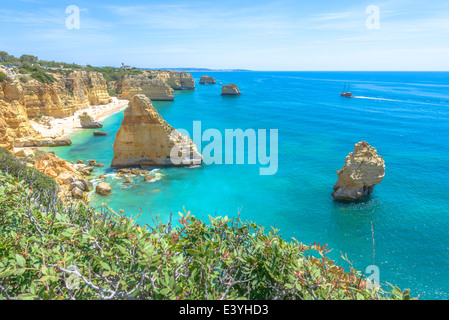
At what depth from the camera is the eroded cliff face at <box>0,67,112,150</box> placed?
30.7 metres

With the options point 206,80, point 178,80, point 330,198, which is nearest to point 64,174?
point 330,198

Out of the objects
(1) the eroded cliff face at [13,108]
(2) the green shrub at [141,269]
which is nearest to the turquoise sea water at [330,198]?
(2) the green shrub at [141,269]

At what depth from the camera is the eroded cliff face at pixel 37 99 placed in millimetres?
30734

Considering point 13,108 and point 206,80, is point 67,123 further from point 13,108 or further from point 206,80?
point 206,80

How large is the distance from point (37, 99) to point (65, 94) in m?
7.67

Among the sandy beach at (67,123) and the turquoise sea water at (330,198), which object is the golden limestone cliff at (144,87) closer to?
the sandy beach at (67,123)

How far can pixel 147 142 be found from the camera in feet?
92.7

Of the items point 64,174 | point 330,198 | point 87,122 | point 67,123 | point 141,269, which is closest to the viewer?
point 141,269

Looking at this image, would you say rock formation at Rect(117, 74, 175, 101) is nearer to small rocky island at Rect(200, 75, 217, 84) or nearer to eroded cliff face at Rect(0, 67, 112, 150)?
eroded cliff face at Rect(0, 67, 112, 150)

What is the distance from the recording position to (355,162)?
2158cm

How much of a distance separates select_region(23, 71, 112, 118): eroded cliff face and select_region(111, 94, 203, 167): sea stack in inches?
977

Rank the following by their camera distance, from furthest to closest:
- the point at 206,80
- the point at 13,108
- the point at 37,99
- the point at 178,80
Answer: the point at 206,80
the point at 178,80
the point at 37,99
the point at 13,108

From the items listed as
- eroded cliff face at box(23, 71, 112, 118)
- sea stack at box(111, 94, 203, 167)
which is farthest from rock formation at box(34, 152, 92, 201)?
eroded cliff face at box(23, 71, 112, 118)

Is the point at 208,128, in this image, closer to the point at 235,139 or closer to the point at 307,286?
the point at 235,139
